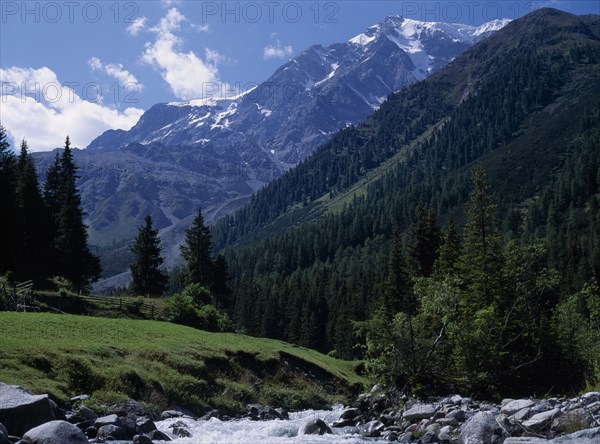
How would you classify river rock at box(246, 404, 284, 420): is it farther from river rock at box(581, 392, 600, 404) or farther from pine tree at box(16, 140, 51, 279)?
pine tree at box(16, 140, 51, 279)

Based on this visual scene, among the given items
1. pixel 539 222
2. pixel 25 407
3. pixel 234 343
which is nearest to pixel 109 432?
pixel 25 407

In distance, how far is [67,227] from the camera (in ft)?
228

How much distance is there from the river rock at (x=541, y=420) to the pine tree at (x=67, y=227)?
55845mm

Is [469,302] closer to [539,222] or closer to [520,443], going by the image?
[520,443]

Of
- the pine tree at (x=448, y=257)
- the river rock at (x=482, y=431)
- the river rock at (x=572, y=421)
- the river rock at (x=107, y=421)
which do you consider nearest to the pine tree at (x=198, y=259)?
the pine tree at (x=448, y=257)

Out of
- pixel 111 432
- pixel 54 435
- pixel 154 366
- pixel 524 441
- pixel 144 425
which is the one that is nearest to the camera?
pixel 54 435

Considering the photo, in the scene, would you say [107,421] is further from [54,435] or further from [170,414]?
[170,414]

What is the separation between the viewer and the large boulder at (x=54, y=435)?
16859mm

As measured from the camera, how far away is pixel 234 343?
44250 millimetres

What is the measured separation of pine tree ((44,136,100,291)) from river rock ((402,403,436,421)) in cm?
4859

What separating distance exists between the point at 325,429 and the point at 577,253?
122 metres

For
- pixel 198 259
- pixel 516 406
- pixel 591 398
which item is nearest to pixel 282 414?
pixel 516 406

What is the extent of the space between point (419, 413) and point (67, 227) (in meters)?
55.6

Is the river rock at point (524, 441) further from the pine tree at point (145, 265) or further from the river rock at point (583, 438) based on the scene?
the pine tree at point (145, 265)
